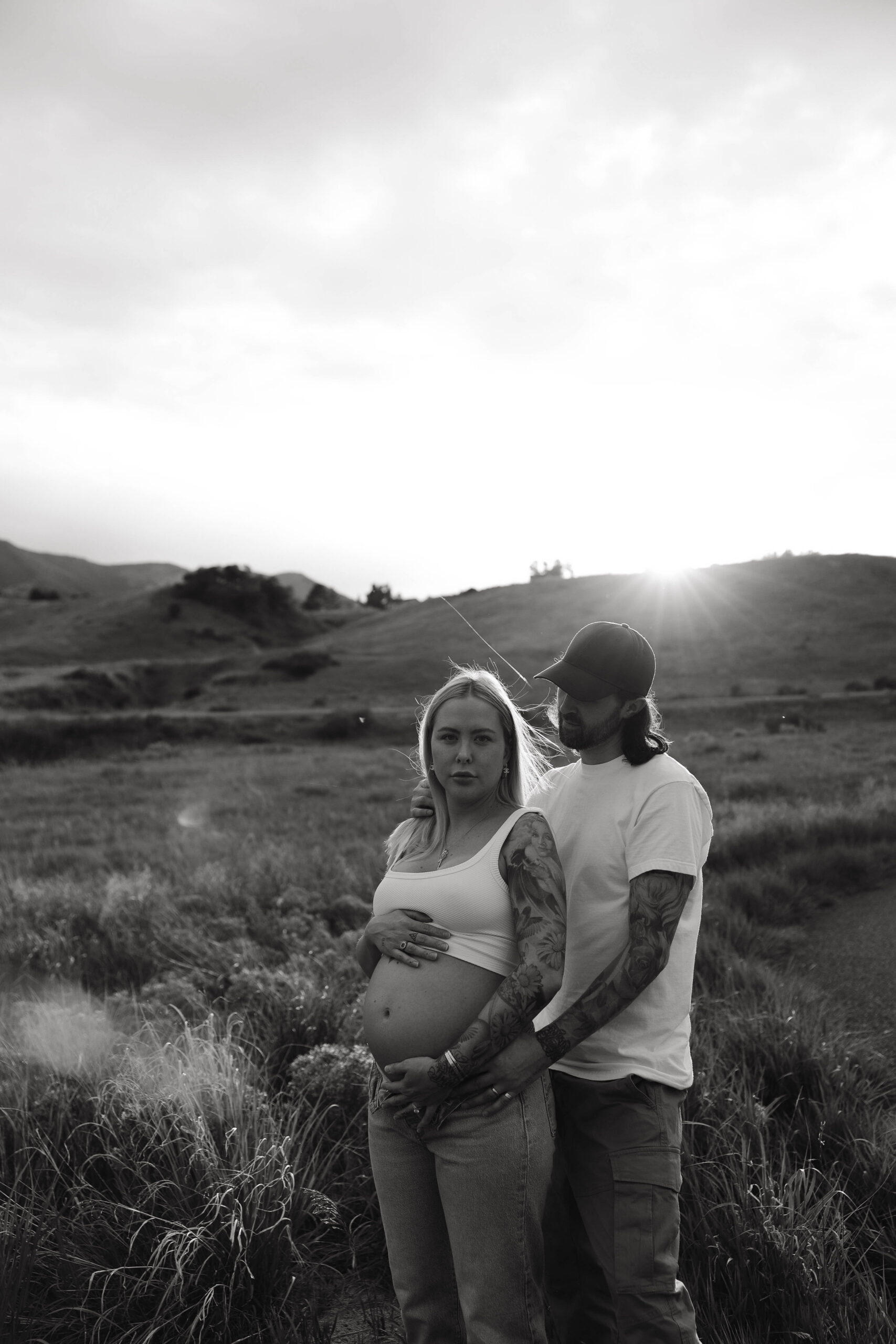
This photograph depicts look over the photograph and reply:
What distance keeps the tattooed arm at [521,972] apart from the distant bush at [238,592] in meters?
87.0

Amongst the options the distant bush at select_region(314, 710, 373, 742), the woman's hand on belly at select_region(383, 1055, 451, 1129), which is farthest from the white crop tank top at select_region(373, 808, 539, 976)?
the distant bush at select_region(314, 710, 373, 742)

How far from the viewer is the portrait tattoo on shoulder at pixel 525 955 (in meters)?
2.28

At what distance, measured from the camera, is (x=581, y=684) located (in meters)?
2.75

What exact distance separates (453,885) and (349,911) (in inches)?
217

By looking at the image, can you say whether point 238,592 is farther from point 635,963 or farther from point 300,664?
point 635,963

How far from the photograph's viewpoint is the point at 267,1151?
3342 millimetres

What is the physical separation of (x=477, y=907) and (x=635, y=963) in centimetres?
49

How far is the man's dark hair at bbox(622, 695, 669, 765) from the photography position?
2725 millimetres

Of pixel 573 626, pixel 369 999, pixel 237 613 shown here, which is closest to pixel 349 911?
pixel 369 999

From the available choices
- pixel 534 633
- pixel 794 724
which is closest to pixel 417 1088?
pixel 794 724

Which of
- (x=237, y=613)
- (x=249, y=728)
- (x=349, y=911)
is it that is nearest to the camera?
(x=349, y=911)

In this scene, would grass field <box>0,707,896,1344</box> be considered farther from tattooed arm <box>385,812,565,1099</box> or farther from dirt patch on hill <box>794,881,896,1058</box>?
tattooed arm <box>385,812,565,1099</box>

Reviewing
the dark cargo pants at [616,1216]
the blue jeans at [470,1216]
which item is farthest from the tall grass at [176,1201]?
the dark cargo pants at [616,1216]

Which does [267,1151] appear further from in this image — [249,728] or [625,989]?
[249,728]
